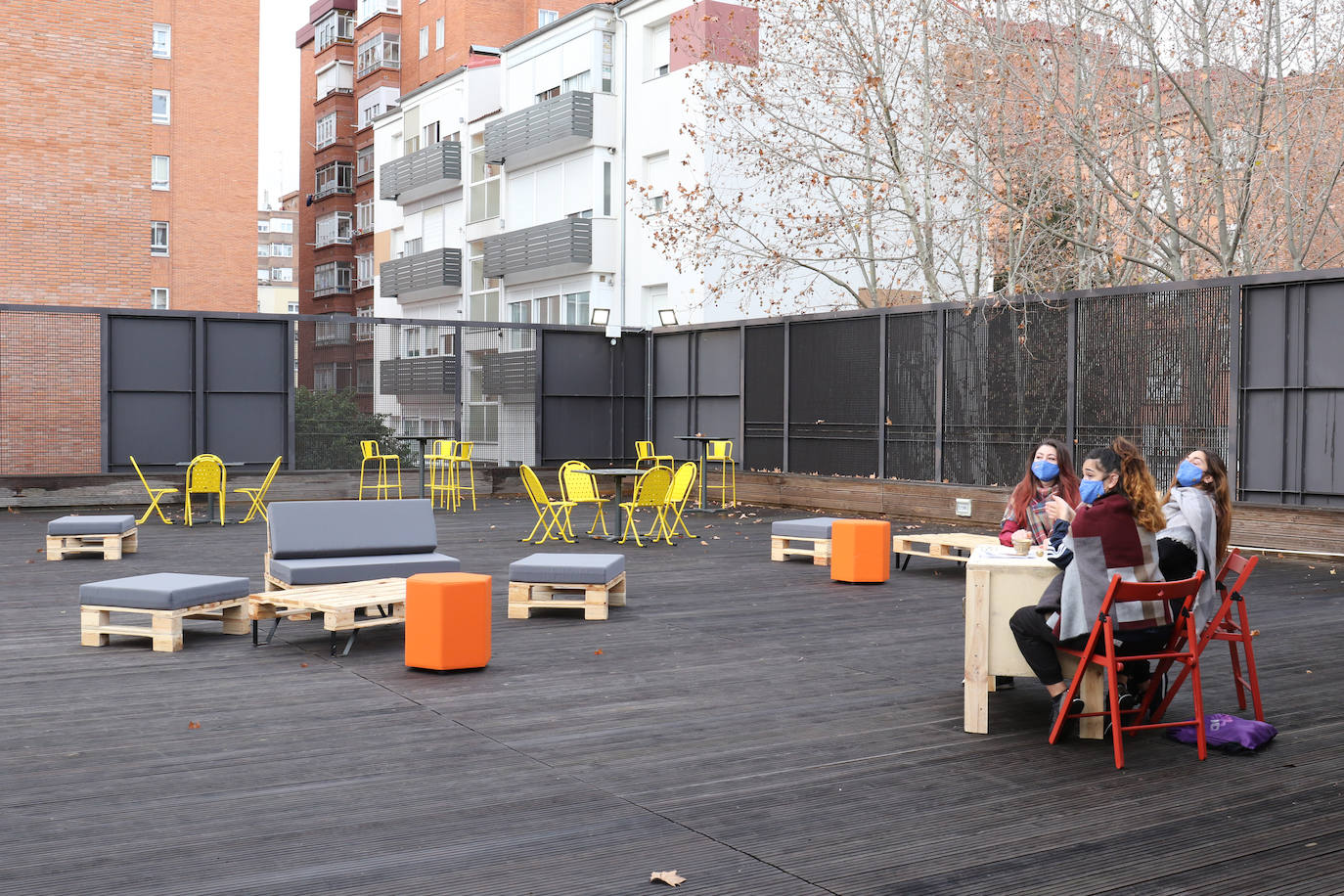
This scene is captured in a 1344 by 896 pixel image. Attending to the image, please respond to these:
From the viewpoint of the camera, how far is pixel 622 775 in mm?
5199

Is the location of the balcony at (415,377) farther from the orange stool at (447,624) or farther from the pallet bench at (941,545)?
the orange stool at (447,624)

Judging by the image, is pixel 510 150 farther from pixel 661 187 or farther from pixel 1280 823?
pixel 1280 823

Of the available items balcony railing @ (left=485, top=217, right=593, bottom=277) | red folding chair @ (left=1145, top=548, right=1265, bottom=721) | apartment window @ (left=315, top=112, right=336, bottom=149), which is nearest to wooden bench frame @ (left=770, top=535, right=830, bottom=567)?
red folding chair @ (left=1145, top=548, right=1265, bottom=721)

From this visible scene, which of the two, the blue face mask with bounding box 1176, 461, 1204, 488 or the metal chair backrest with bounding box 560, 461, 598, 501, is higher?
the blue face mask with bounding box 1176, 461, 1204, 488

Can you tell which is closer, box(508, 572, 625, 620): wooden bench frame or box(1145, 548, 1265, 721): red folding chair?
box(1145, 548, 1265, 721): red folding chair

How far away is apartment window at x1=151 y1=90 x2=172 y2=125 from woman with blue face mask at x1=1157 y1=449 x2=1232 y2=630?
4344cm

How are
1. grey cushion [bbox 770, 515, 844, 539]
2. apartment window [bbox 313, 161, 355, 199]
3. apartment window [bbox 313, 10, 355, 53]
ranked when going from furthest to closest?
apartment window [bbox 313, 10, 355, 53] → apartment window [bbox 313, 161, 355, 199] → grey cushion [bbox 770, 515, 844, 539]

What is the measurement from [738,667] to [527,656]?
1.32 meters

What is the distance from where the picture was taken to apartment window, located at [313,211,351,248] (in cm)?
5312

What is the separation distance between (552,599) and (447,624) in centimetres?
214

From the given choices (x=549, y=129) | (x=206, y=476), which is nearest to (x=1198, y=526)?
(x=206, y=476)

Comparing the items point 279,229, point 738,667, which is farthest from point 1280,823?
point 279,229

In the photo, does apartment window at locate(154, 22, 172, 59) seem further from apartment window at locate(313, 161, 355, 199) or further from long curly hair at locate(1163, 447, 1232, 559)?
long curly hair at locate(1163, 447, 1232, 559)

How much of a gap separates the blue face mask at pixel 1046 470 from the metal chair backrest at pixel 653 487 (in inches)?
273
